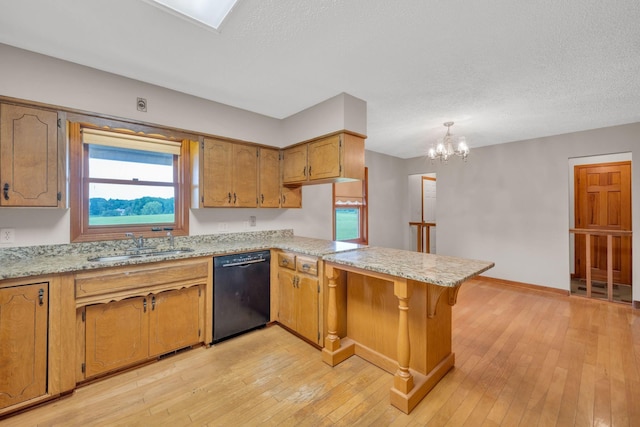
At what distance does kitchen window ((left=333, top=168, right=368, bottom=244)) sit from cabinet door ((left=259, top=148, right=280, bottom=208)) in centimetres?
130

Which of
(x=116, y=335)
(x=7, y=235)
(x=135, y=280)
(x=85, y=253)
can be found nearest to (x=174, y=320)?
(x=116, y=335)

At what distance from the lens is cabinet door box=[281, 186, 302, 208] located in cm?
362

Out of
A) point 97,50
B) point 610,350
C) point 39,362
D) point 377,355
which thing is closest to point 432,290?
point 377,355

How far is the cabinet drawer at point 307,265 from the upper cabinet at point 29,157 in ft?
6.79

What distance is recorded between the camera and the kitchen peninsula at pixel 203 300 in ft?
5.98

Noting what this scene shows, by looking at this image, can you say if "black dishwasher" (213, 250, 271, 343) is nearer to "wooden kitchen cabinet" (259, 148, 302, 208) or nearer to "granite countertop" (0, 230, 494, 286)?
"granite countertop" (0, 230, 494, 286)

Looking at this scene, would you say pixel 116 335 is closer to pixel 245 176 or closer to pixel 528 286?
pixel 245 176

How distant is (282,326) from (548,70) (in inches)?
141

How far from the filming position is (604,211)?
4.81 m

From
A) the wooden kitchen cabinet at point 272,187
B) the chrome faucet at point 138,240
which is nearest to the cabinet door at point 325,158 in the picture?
the wooden kitchen cabinet at point 272,187

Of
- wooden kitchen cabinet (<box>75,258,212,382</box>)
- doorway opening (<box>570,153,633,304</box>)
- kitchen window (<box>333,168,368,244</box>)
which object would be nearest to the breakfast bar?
wooden kitchen cabinet (<box>75,258,212,382</box>)

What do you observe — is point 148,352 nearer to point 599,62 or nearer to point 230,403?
point 230,403

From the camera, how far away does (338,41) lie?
1967 millimetres

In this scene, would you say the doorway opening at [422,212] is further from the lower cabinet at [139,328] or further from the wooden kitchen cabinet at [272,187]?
the lower cabinet at [139,328]
